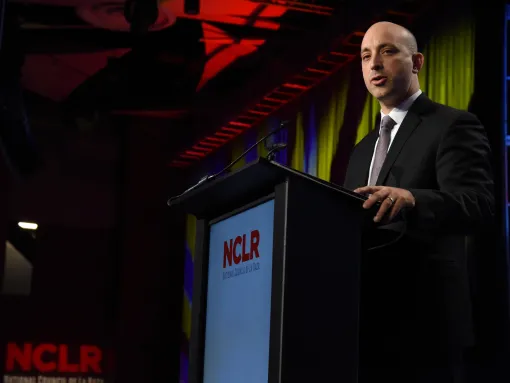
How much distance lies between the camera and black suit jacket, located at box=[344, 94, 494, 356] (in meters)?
1.46

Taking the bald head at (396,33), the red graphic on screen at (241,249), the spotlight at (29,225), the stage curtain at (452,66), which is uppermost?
the stage curtain at (452,66)

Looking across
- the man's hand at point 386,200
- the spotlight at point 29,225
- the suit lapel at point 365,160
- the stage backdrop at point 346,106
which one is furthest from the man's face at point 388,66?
the spotlight at point 29,225

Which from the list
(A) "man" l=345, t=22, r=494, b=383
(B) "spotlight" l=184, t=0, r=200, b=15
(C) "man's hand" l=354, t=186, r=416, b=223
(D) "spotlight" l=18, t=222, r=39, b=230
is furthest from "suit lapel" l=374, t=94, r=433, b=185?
(D) "spotlight" l=18, t=222, r=39, b=230

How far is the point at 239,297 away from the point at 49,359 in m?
7.11

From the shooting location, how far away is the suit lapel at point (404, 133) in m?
1.62

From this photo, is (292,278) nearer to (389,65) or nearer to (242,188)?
(242,188)

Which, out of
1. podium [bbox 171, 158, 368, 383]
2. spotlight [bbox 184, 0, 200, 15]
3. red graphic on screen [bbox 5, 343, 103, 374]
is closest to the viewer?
podium [bbox 171, 158, 368, 383]

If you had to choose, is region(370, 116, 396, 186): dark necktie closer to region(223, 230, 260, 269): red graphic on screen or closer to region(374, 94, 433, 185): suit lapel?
region(374, 94, 433, 185): suit lapel

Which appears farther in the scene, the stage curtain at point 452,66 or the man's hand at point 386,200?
the stage curtain at point 452,66

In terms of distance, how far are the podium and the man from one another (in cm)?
8

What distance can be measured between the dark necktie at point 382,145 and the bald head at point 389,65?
34mm

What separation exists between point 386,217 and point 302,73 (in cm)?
485

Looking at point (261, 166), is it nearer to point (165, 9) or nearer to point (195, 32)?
point (165, 9)

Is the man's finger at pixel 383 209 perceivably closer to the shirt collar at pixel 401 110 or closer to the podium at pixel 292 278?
the podium at pixel 292 278
